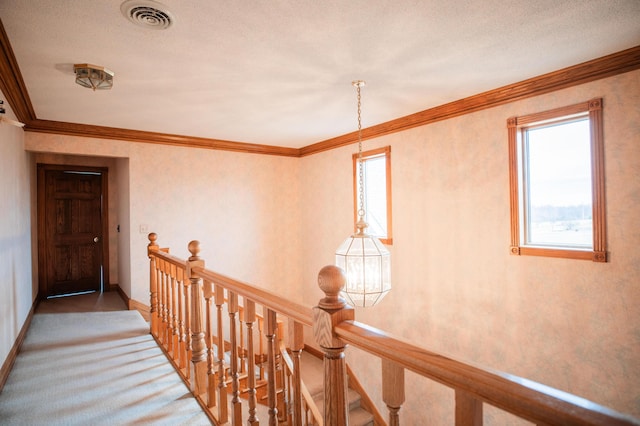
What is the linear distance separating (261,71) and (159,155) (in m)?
2.69

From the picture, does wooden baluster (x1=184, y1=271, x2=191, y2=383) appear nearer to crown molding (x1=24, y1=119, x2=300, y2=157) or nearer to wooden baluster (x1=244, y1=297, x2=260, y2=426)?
wooden baluster (x1=244, y1=297, x2=260, y2=426)

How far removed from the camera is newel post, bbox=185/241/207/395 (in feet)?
7.52

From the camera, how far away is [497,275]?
334 cm

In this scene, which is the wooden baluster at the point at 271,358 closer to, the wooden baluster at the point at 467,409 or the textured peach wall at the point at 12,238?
the wooden baluster at the point at 467,409

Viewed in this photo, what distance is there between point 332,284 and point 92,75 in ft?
8.70

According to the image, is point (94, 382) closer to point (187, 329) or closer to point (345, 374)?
point (187, 329)

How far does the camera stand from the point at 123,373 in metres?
2.62

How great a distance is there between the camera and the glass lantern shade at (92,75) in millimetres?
2615

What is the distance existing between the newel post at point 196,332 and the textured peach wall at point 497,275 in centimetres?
250

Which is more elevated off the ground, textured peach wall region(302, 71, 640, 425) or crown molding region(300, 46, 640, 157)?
crown molding region(300, 46, 640, 157)

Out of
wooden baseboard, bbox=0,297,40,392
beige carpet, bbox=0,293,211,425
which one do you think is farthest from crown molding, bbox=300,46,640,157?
wooden baseboard, bbox=0,297,40,392

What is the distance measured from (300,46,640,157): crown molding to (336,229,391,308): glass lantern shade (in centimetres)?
163

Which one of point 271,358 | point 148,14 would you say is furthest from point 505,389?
point 148,14

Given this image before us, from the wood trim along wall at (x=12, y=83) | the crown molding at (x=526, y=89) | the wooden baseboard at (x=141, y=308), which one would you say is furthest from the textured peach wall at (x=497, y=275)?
the wood trim along wall at (x=12, y=83)
